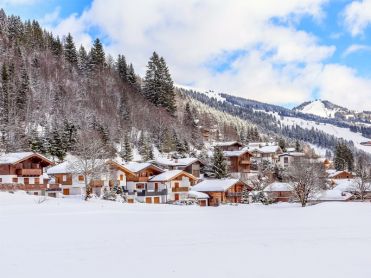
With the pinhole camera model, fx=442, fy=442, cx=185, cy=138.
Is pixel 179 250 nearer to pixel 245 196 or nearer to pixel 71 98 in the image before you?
pixel 245 196

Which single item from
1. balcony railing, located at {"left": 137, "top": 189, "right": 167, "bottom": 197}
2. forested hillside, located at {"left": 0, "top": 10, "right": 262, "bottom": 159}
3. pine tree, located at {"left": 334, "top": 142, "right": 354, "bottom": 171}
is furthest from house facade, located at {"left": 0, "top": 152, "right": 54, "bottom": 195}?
pine tree, located at {"left": 334, "top": 142, "right": 354, "bottom": 171}

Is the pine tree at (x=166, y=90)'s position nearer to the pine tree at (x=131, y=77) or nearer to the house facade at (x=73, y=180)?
the pine tree at (x=131, y=77)

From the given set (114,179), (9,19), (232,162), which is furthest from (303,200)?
(9,19)

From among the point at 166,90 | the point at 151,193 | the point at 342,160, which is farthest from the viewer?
the point at 342,160

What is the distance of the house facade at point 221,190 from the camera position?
77.5m

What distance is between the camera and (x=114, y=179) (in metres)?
76.5

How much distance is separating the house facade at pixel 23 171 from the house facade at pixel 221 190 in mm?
27780

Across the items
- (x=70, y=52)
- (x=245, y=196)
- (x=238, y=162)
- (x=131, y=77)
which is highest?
(x=70, y=52)

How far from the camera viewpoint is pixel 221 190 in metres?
76.6

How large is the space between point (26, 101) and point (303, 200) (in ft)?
214

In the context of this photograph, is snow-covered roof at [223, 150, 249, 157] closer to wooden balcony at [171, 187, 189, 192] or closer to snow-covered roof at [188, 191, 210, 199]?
wooden balcony at [171, 187, 189, 192]

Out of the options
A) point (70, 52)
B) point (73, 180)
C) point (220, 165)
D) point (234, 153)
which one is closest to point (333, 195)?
point (220, 165)

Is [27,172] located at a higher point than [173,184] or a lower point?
higher

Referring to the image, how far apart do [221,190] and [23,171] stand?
32.4m
